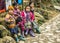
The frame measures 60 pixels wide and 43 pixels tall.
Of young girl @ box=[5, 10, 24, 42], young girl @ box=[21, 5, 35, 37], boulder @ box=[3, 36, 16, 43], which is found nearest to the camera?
boulder @ box=[3, 36, 16, 43]

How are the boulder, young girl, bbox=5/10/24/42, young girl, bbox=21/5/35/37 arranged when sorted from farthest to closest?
1. young girl, bbox=21/5/35/37
2. young girl, bbox=5/10/24/42
3. the boulder

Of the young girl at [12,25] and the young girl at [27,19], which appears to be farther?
the young girl at [27,19]

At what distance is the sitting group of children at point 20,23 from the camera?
314 inches

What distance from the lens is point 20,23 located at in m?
8.45

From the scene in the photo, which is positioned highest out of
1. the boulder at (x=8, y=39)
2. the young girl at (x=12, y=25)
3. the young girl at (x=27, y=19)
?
the young girl at (x=27, y=19)

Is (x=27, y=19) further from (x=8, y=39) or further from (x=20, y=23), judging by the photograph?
(x=8, y=39)

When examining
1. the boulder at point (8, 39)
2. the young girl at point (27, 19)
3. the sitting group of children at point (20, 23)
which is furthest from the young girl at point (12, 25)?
the young girl at point (27, 19)

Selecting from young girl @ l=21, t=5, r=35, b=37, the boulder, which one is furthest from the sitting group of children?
the boulder

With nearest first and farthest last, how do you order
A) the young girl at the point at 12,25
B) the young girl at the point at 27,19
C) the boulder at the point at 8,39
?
the boulder at the point at 8,39, the young girl at the point at 12,25, the young girl at the point at 27,19

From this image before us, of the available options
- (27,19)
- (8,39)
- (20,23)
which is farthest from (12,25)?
(27,19)

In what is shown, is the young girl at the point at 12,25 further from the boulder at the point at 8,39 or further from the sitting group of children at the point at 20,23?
the boulder at the point at 8,39

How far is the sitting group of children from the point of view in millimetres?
7969

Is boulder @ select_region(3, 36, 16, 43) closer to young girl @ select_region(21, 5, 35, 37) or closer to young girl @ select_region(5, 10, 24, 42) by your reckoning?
young girl @ select_region(5, 10, 24, 42)

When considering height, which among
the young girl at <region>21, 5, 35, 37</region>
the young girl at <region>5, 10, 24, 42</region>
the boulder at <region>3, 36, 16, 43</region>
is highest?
the young girl at <region>21, 5, 35, 37</region>
